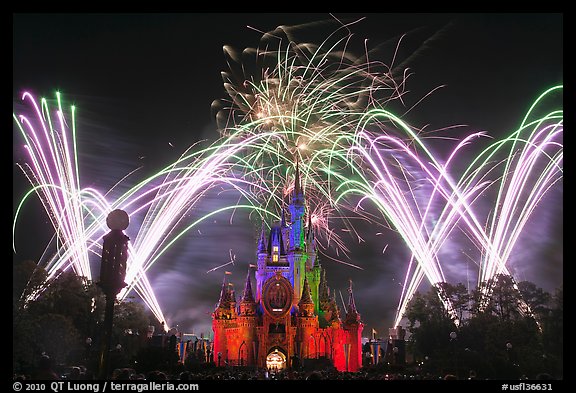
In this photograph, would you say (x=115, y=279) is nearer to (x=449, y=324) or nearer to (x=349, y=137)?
(x=349, y=137)

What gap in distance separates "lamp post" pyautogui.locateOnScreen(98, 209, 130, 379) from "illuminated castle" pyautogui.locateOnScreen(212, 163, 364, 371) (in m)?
65.1

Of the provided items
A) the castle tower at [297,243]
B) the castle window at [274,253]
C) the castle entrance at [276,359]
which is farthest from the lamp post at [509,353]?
the castle window at [274,253]

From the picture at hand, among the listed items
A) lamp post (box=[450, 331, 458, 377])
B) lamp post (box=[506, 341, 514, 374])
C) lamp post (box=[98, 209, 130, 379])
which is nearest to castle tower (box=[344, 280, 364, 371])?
lamp post (box=[450, 331, 458, 377])

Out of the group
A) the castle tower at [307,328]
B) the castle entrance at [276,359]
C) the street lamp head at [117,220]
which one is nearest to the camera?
the street lamp head at [117,220]

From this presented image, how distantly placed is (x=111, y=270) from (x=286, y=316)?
73213 mm

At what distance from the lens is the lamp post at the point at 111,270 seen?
24266 mm

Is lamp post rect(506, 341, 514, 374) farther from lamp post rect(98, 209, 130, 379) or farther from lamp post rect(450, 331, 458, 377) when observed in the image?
lamp post rect(98, 209, 130, 379)

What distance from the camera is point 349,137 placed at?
50688 millimetres

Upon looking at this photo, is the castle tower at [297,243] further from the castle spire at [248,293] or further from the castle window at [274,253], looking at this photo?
the castle spire at [248,293]

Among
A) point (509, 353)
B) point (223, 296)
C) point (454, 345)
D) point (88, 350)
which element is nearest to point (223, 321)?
point (223, 296)

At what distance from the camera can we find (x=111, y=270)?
24.4 m

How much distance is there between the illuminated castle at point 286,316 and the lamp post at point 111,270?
65.1 meters
